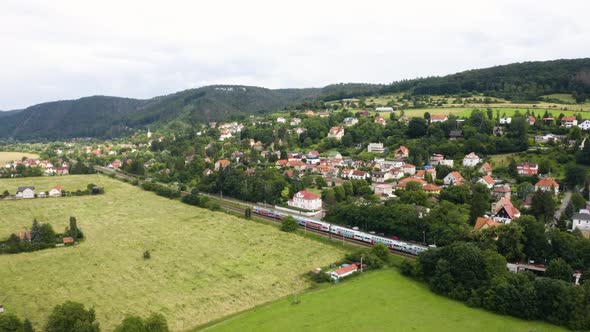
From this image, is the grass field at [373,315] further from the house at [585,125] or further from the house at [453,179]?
the house at [585,125]

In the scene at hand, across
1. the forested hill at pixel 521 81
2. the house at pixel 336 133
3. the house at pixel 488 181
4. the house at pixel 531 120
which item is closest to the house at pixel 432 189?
the house at pixel 488 181

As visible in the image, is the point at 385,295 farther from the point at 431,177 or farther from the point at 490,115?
the point at 490,115

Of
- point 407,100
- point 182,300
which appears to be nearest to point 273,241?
point 182,300

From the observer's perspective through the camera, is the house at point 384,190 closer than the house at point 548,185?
No

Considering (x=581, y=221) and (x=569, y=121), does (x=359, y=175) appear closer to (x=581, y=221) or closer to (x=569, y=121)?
(x=581, y=221)

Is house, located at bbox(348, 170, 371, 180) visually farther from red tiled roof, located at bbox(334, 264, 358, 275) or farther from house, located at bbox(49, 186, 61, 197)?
house, located at bbox(49, 186, 61, 197)

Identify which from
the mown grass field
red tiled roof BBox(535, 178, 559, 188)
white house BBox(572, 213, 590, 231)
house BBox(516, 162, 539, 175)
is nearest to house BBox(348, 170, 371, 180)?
house BBox(516, 162, 539, 175)
